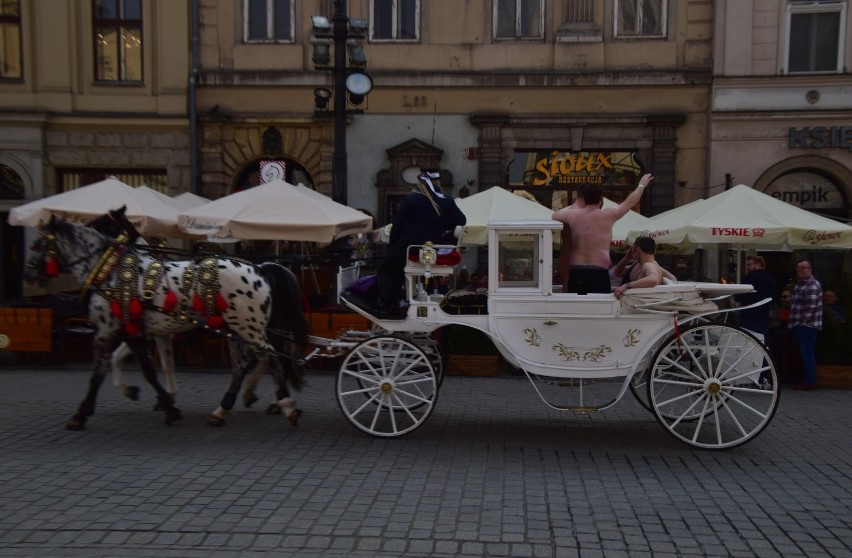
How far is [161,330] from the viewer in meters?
7.25

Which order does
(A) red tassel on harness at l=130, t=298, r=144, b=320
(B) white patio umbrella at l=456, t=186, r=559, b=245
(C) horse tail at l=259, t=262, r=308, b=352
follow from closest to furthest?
(A) red tassel on harness at l=130, t=298, r=144, b=320 → (C) horse tail at l=259, t=262, r=308, b=352 → (B) white patio umbrella at l=456, t=186, r=559, b=245

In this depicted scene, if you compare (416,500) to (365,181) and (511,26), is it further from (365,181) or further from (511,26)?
(511,26)

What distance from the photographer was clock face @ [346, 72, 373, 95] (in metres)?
11.9

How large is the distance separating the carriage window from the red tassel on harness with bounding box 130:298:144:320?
3.29 meters

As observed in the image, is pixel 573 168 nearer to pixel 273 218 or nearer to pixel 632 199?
pixel 273 218

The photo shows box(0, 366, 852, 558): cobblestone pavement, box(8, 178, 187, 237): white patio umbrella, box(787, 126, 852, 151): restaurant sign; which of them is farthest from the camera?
box(787, 126, 852, 151): restaurant sign

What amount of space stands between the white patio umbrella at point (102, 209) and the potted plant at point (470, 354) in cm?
472

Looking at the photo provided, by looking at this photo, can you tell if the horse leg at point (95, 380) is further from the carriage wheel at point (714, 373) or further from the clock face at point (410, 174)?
the clock face at point (410, 174)

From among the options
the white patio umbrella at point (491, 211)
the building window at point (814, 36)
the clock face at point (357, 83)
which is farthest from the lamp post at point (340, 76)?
the building window at point (814, 36)

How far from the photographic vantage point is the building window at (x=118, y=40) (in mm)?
17172

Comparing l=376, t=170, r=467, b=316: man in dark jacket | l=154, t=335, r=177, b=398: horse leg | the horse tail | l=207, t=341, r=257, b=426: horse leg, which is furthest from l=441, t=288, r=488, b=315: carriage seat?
l=154, t=335, r=177, b=398: horse leg

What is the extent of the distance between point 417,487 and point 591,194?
10.0ft

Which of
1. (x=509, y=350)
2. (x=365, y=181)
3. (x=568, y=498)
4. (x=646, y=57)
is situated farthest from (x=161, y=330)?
(x=646, y=57)

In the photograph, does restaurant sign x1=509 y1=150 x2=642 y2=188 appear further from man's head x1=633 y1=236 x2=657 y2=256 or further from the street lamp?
man's head x1=633 y1=236 x2=657 y2=256
